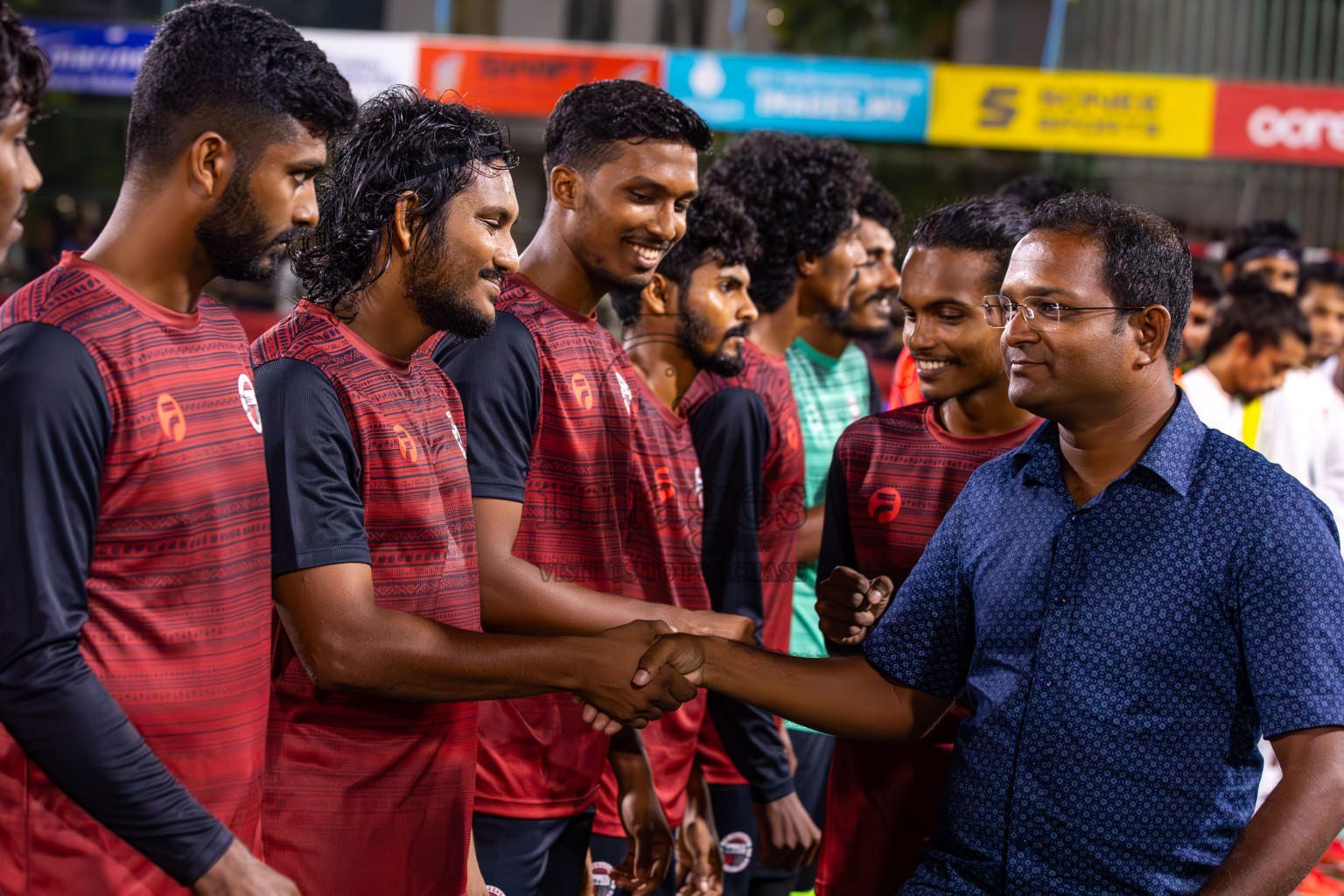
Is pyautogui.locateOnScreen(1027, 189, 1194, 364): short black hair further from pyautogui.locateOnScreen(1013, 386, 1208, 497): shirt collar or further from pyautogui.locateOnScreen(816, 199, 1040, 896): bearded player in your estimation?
pyautogui.locateOnScreen(816, 199, 1040, 896): bearded player

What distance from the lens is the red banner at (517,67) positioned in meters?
12.2

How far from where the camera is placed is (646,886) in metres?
2.71

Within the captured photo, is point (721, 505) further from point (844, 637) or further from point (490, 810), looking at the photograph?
point (490, 810)

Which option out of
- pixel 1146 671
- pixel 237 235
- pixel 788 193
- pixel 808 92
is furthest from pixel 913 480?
pixel 808 92

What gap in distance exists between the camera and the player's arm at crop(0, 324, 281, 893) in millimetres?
1447

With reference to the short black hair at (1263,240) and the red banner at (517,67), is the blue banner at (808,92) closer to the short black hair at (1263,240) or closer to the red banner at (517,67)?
the red banner at (517,67)

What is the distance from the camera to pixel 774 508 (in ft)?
11.5

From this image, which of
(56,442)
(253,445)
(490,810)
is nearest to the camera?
(56,442)

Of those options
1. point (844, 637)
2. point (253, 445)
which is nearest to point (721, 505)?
point (844, 637)

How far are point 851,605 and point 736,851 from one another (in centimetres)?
127

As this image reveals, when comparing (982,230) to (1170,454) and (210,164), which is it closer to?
(1170,454)

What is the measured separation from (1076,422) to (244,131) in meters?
1.41

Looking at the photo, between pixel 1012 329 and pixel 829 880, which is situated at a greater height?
pixel 1012 329

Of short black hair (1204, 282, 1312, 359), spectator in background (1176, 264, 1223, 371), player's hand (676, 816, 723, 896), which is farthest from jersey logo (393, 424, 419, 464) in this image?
spectator in background (1176, 264, 1223, 371)
